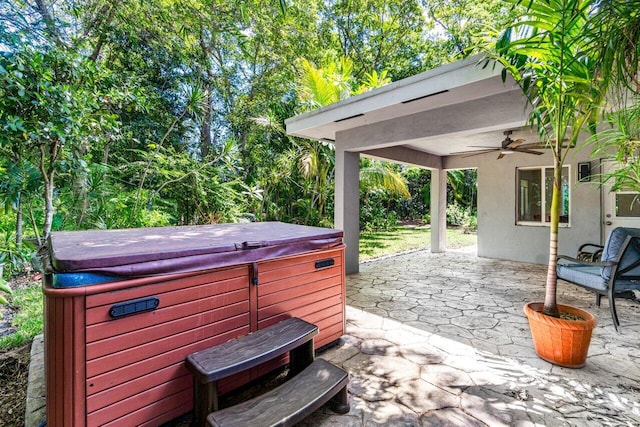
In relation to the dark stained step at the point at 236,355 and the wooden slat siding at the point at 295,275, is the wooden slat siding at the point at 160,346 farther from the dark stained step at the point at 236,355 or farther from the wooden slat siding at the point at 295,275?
the wooden slat siding at the point at 295,275

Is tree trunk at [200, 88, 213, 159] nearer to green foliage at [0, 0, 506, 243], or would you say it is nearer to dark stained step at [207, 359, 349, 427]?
green foliage at [0, 0, 506, 243]

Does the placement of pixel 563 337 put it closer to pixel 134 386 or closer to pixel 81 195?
pixel 134 386

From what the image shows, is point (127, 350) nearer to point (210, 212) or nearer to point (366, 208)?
point (210, 212)

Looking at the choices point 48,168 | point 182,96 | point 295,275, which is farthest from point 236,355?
point 182,96

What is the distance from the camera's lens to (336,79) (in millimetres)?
6781

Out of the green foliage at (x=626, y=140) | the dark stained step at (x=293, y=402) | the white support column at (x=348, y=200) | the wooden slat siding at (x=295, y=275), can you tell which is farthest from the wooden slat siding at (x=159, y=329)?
the white support column at (x=348, y=200)

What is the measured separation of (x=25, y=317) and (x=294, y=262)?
372 cm

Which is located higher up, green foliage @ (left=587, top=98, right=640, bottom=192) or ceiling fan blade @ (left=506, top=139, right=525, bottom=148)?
ceiling fan blade @ (left=506, top=139, right=525, bottom=148)

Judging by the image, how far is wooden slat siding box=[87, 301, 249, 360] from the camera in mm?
1557

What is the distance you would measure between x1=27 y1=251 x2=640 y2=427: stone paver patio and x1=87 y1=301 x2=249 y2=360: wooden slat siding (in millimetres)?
921

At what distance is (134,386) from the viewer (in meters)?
1.68

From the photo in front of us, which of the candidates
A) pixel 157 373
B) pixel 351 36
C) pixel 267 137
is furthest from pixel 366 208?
pixel 157 373

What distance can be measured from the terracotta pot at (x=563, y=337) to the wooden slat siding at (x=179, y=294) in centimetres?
261

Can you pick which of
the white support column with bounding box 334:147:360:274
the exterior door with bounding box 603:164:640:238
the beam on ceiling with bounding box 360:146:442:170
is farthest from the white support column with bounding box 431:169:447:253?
the white support column with bounding box 334:147:360:274
